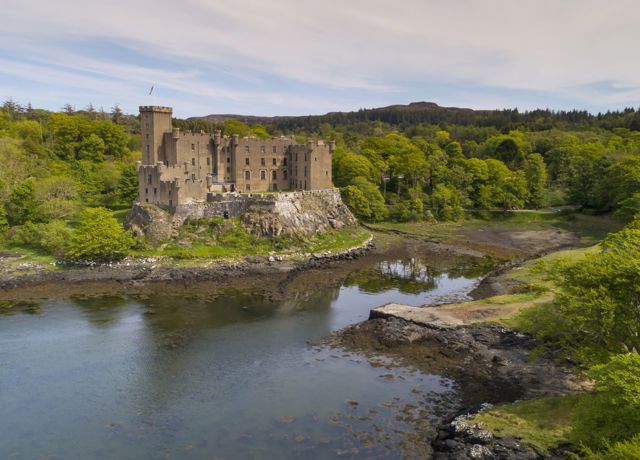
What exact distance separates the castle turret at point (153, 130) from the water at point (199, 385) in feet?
79.3

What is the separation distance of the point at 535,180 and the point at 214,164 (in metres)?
60.2

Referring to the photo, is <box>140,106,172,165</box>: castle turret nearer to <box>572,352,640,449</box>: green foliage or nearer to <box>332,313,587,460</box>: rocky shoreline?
<box>332,313,587,460</box>: rocky shoreline

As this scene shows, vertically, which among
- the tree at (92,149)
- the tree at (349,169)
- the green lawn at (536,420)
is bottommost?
the green lawn at (536,420)

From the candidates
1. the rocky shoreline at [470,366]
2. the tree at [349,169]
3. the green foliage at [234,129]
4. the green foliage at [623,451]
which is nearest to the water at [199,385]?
the rocky shoreline at [470,366]

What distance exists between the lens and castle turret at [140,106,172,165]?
6141 centimetres

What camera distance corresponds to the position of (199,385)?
2881cm

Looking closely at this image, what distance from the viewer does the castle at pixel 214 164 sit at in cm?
5888

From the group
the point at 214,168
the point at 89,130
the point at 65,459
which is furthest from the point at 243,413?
the point at 89,130

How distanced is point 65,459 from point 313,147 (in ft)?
170

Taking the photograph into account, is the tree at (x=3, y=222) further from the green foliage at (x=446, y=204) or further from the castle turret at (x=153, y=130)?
the green foliage at (x=446, y=204)

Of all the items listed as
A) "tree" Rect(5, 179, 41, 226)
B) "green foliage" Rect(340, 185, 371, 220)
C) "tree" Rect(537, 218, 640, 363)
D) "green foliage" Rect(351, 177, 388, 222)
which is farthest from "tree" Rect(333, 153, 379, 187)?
"tree" Rect(537, 218, 640, 363)

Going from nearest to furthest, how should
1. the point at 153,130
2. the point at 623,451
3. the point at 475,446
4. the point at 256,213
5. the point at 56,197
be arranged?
the point at 623,451
the point at 475,446
the point at 256,213
the point at 153,130
the point at 56,197

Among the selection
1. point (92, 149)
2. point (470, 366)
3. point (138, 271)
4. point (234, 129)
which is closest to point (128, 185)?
point (92, 149)

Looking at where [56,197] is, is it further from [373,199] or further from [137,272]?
[373,199]
